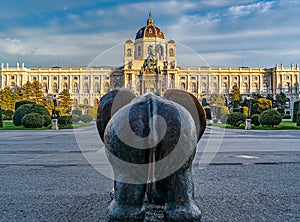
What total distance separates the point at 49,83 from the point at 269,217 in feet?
303

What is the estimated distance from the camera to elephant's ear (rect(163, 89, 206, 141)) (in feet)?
7.03

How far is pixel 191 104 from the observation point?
2.14 meters

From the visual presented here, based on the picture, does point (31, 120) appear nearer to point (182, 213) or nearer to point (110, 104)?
point (110, 104)

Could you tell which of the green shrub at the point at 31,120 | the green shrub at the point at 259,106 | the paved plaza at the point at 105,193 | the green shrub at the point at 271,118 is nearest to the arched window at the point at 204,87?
the green shrub at the point at 259,106

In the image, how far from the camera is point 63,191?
3.25 m

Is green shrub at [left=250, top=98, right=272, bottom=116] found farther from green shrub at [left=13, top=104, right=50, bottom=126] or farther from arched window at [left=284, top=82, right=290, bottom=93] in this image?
arched window at [left=284, top=82, right=290, bottom=93]

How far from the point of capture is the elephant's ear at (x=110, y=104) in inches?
83.7

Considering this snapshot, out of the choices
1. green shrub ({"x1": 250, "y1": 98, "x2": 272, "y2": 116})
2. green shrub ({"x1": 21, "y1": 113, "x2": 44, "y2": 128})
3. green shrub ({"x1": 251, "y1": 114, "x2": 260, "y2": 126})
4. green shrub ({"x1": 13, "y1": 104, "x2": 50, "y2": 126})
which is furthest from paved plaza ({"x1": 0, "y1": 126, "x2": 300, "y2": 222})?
green shrub ({"x1": 250, "y1": 98, "x2": 272, "y2": 116})

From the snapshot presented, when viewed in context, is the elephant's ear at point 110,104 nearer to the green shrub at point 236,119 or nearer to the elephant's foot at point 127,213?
the elephant's foot at point 127,213

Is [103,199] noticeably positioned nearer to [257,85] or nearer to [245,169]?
[245,169]

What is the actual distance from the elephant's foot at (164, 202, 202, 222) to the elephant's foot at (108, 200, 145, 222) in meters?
0.17

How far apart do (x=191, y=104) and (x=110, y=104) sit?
23.2 inches

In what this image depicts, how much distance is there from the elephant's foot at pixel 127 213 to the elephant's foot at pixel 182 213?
17cm

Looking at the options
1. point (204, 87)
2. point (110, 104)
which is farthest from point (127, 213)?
point (204, 87)
